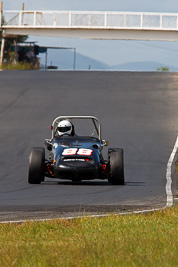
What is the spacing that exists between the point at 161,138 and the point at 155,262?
20333mm

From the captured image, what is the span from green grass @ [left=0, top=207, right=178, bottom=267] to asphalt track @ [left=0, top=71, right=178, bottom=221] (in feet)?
4.21

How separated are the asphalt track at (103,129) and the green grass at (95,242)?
1.28 m

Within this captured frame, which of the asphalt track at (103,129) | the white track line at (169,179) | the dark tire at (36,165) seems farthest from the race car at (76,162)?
the white track line at (169,179)

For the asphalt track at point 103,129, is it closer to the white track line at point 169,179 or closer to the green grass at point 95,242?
the white track line at point 169,179

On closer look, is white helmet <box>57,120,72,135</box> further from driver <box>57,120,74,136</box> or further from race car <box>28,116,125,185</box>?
race car <box>28,116,125,185</box>

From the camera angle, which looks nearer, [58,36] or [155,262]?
[155,262]

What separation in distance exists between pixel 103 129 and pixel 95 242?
67.2ft

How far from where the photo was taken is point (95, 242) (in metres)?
7.89

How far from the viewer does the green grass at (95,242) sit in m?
6.67

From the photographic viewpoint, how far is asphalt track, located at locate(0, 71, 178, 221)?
12.7 metres

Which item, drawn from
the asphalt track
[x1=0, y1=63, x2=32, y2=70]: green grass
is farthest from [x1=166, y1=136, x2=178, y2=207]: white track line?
[x1=0, y1=63, x2=32, y2=70]: green grass

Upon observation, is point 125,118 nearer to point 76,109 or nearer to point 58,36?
point 76,109

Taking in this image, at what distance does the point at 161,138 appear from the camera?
26.7 meters

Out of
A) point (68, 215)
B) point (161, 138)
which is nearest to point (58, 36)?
point (161, 138)
